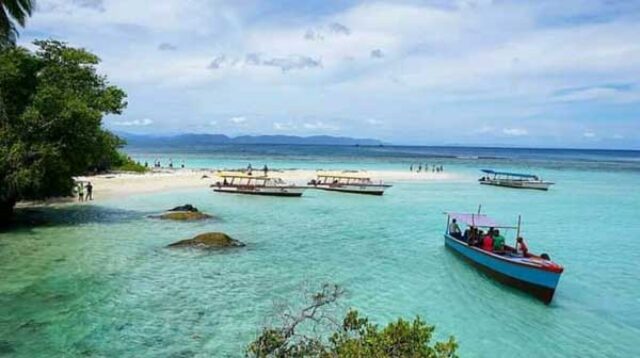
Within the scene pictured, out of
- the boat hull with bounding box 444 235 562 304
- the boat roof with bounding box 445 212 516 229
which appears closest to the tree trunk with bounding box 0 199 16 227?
the boat roof with bounding box 445 212 516 229

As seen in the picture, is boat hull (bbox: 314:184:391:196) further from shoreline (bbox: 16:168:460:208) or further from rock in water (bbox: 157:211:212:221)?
rock in water (bbox: 157:211:212:221)

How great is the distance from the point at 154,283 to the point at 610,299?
59.2 feet

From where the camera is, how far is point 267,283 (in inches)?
892

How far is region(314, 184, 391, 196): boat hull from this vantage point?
5876cm

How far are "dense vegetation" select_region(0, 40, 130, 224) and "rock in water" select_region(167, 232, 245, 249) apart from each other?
26.0 feet

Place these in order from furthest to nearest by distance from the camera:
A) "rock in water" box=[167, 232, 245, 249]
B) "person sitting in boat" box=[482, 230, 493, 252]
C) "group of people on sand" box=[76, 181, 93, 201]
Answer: "group of people on sand" box=[76, 181, 93, 201]
"rock in water" box=[167, 232, 245, 249]
"person sitting in boat" box=[482, 230, 493, 252]

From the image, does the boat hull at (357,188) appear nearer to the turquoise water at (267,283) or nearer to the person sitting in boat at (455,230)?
the turquoise water at (267,283)

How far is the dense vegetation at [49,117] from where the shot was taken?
28969 millimetres

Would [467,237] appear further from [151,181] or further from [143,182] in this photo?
[151,181]

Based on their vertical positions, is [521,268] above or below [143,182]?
above

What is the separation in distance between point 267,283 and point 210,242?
7.14m

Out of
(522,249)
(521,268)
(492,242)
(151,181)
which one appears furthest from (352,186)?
(521,268)

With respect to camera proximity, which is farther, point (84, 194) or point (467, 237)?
point (84, 194)

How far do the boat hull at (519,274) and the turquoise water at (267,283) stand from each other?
463 mm
